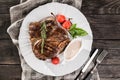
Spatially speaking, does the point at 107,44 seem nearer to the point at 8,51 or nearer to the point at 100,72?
the point at 100,72

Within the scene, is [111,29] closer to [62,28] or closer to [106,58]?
[106,58]

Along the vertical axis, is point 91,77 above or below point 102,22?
below

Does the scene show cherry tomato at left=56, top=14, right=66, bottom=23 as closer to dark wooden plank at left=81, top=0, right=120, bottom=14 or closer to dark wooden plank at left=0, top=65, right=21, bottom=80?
dark wooden plank at left=81, top=0, right=120, bottom=14

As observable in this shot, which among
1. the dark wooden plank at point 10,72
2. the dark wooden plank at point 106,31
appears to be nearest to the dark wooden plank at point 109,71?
the dark wooden plank at point 106,31

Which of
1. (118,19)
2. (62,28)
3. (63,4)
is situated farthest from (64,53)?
(118,19)

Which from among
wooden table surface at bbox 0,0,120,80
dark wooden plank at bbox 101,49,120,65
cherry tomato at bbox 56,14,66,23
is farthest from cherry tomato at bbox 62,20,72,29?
dark wooden plank at bbox 101,49,120,65

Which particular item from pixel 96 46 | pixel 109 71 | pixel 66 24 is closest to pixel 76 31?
pixel 66 24
